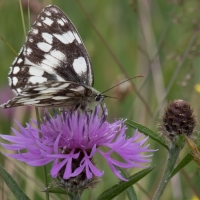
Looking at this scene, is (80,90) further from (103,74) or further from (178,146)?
(103,74)

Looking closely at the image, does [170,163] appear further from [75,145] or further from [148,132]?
[75,145]

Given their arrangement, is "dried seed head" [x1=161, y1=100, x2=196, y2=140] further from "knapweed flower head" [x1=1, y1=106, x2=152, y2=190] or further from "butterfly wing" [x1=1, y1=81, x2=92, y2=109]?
"butterfly wing" [x1=1, y1=81, x2=92, y2=109]

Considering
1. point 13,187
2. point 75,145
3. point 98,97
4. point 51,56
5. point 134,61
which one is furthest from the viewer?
point 134,61

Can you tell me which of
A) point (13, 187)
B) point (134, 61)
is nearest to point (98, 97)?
point (13, 187)

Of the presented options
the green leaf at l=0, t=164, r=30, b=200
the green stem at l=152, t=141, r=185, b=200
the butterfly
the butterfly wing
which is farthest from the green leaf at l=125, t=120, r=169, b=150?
the green leaf at l=0, t=164, r=30, b=200

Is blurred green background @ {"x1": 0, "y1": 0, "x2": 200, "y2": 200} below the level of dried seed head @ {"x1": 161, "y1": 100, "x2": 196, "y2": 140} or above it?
above

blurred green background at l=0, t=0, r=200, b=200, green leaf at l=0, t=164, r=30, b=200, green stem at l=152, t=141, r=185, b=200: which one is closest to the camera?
green leaf at l=0, t=164, r=30, b=200

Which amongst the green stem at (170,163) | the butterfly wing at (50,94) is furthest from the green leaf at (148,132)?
the butterfly wing at (50,94)
